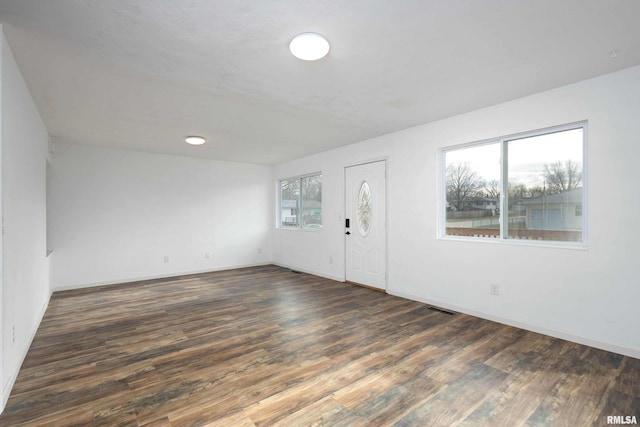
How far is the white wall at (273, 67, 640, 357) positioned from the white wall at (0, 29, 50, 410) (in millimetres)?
4186

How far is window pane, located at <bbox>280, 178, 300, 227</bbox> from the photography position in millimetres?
7031

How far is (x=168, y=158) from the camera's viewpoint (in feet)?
19.9

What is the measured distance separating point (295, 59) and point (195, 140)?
3.05m

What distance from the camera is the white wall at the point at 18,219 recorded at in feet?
6.92

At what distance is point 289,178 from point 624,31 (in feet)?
19.0

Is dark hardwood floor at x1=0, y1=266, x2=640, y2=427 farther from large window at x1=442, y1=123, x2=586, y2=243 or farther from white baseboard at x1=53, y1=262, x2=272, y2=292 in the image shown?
white baseboard at x1=53, y1=262, x2=272, y2=292

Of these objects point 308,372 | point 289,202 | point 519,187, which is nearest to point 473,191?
point 519,187

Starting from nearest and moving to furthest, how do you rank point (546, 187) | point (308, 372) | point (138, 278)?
point (308, 372) → point (546, 187) → point (138, 278)

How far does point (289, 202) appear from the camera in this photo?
7.23m

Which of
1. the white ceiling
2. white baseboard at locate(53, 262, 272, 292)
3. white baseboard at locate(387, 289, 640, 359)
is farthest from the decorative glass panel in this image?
white baseboard at locate(53, 262, 272, 292)

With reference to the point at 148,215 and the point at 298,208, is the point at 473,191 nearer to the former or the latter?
the point at 298,208

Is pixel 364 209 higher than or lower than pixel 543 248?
higher

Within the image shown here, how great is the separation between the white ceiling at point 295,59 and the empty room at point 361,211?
0.02m

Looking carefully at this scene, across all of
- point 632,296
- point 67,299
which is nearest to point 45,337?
point 67,299
